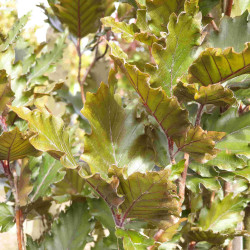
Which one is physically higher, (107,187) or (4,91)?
(4,91)

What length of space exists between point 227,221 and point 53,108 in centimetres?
92

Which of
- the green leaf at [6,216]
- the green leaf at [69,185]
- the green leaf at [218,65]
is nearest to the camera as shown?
the green leaf at [218,65]

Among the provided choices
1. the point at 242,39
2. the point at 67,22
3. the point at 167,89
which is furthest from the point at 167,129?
the point at 67,22

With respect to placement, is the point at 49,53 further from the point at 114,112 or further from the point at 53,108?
the point at 53,108

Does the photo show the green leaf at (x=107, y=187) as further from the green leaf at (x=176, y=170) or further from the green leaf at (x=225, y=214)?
the green leaf at (x=225, y=214)

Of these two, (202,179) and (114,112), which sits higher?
(114,112)

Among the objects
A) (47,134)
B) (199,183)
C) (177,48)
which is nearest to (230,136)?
(199,183)

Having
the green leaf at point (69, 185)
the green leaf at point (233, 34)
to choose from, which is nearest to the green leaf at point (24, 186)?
the green leaf at point (69, 185)

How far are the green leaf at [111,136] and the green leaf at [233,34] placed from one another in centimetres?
20

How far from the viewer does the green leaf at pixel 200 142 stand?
51 cm

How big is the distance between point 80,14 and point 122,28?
1.32 ft

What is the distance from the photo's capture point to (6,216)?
72 centimetres

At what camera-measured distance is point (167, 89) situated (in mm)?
564

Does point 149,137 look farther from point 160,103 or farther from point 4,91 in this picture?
point 4,91
